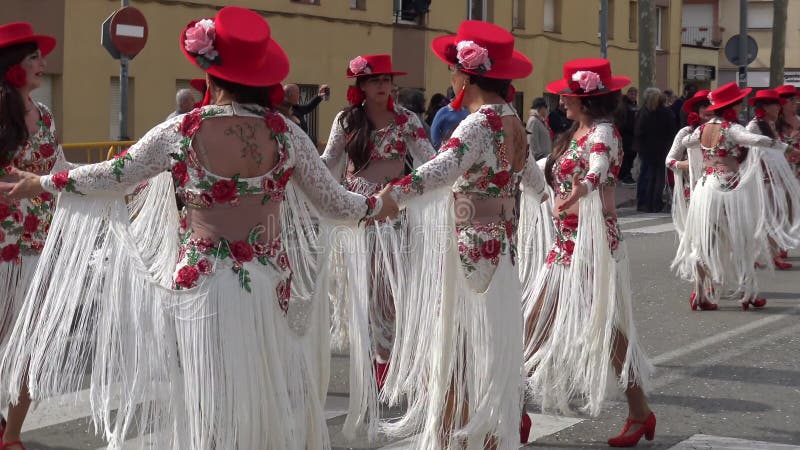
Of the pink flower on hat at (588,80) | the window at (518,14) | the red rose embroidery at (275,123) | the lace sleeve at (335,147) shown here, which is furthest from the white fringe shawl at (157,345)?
the window at (518,14)

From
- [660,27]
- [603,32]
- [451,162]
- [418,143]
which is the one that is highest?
[660,27]

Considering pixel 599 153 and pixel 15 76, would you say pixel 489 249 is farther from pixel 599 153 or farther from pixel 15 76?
pixel 15 76

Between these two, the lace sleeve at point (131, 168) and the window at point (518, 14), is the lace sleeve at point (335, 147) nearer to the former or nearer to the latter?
the lace sleeve at point (131, 168)

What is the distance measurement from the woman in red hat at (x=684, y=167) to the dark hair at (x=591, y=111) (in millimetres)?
3783

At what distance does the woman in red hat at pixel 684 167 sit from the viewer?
10.3 metres

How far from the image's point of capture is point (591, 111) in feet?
Answer: 21.5

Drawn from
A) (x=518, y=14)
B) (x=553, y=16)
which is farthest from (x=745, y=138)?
(x=553, y=16)

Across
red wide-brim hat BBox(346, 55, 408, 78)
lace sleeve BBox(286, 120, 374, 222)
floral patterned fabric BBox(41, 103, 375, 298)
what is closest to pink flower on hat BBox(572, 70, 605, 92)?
red wide-brim hat BBox(346, 55, 408, 78)

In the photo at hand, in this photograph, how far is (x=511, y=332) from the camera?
5363 mm

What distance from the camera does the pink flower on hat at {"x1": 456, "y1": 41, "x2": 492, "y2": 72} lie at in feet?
17.5

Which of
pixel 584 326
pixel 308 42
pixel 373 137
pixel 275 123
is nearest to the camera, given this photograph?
pixel 275 123

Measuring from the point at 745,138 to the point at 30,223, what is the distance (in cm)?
609

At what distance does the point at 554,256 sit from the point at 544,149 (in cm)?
1083

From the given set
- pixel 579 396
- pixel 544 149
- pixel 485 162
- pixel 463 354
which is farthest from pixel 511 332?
pixel 544 149
